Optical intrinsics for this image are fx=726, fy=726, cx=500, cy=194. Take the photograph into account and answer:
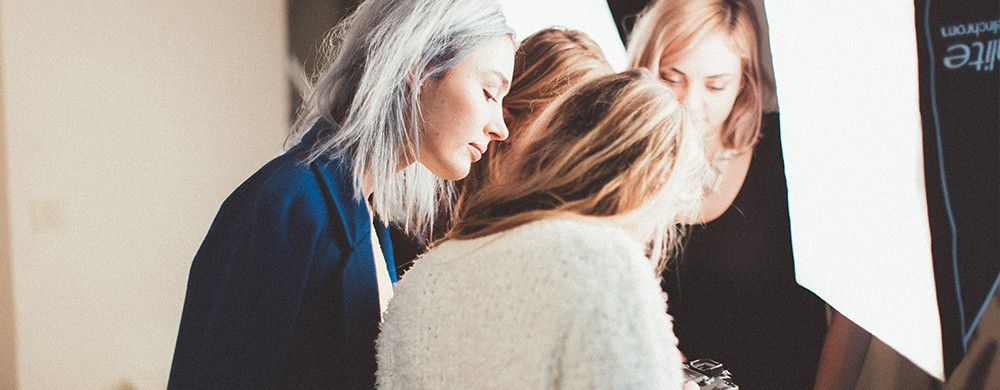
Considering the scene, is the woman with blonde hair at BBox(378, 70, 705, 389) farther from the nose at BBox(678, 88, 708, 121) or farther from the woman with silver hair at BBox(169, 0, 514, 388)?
the nose at BBox(678, 88, 708, 121)

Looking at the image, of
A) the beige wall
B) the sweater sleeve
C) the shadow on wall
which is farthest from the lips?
the shadow on wall

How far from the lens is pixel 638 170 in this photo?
0.87m

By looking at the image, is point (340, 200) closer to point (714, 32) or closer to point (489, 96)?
point (489, 96)

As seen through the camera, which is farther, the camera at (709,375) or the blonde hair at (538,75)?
the blonde hair at (538,75)

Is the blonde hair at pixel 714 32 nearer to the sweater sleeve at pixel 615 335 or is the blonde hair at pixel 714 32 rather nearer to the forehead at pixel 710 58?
the forehead at pixel 710 58

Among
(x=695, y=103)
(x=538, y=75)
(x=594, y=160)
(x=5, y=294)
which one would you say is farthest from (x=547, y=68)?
(x=5, y=294)

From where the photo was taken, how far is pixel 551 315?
656mm

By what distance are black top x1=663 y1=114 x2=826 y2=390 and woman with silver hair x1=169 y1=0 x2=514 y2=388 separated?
559 millimetres

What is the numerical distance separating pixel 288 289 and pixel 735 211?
34.7 inches

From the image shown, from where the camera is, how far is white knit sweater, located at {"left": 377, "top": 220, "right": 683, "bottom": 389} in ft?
2.11

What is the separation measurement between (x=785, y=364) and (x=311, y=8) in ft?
4.64

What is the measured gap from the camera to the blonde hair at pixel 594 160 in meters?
0.82

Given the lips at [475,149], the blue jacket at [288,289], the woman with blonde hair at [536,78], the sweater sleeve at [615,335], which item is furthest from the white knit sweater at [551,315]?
the woman with blonde hair at [536,78]

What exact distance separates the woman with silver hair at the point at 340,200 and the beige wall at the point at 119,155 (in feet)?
3.10
